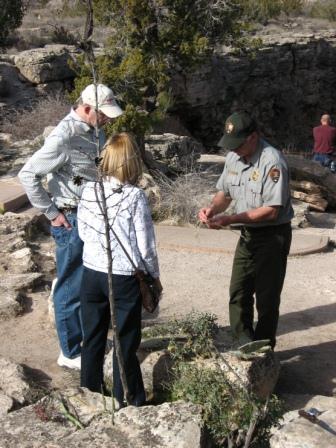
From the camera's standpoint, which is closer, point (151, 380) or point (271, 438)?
point (271, 438)

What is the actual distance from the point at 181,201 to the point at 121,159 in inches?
212

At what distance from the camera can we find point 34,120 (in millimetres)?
12898

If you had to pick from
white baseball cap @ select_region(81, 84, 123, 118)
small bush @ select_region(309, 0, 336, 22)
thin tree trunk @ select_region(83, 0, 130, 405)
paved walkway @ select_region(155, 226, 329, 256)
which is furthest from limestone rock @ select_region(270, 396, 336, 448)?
small bush @ select_region(309, 0, 336, 22)

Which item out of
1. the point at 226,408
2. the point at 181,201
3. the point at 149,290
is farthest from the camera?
the point at 181,201

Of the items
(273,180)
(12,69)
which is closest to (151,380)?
(273,180)

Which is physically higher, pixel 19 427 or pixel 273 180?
pixel 273 180

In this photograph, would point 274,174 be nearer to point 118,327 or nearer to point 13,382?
point 118,327

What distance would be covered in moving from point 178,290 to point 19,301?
145 centimetres

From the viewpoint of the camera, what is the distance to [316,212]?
11.0 metres

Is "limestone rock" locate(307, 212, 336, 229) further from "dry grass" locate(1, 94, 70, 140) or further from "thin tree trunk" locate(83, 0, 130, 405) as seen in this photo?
"thin tree trunk" locate(83, 0, 130, 405)

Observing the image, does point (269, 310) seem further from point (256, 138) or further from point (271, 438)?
point (271, 438)

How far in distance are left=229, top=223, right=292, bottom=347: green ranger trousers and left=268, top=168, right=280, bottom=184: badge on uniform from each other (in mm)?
329

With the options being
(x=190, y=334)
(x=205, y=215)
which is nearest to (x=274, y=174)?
(x=205, y=215)

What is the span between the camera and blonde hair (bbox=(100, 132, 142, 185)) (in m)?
3.54
